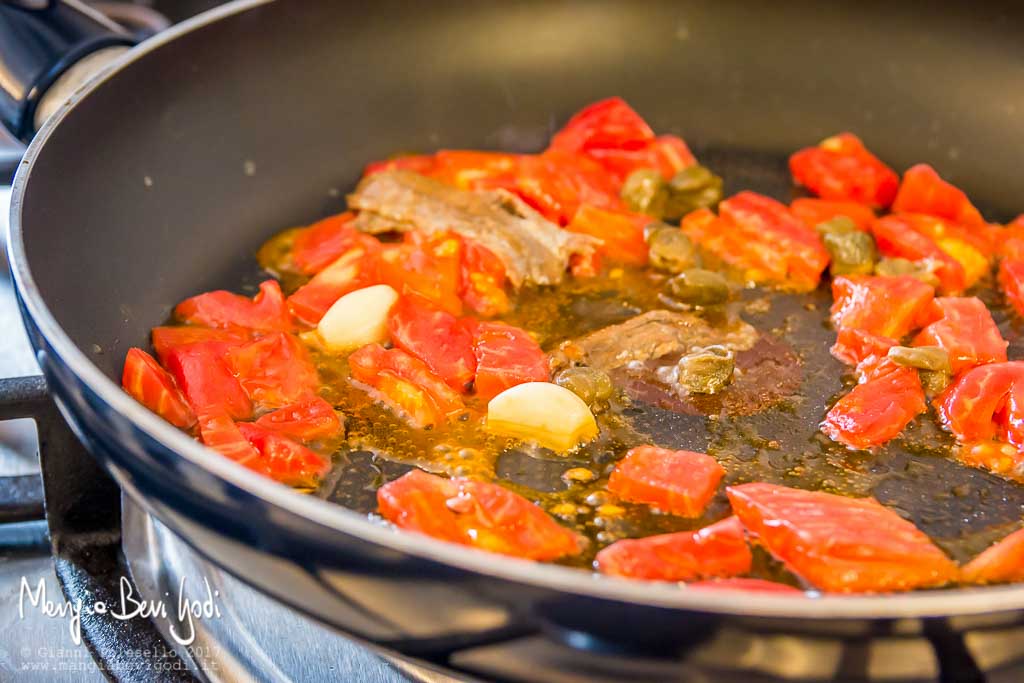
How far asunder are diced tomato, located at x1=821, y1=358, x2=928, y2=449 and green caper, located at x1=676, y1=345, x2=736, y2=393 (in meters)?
0.19

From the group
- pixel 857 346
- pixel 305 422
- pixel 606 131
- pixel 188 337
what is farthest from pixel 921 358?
pixel 188 337

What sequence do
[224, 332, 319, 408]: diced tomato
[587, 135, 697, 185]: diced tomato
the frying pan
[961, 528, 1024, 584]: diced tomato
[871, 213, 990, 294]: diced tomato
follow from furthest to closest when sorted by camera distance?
[587, 135, 697, 185]: diced tomato < [871, 213, 990, 294]: diced tomato < [224, 332, 319, 408]: diced tomato < [961, 528, 1024, 584]: diced tomato < the frying pan

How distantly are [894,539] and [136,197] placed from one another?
4.92 feet

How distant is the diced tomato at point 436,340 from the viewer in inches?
75.0

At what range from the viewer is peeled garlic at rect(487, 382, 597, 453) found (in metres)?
1.75

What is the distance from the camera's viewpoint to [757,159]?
262 cm

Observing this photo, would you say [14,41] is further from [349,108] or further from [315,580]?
[315,580]

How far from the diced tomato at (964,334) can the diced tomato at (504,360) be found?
2.43 feet

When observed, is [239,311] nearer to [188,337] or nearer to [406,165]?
[188,337]

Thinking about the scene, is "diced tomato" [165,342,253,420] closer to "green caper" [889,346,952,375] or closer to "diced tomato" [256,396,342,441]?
"diced tomato" [256,396,342,441]

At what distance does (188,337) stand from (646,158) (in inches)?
45.6

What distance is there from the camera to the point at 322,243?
87.9 inches

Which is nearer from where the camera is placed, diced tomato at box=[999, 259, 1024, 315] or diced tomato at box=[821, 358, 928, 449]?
diced tomato at box=[821, 358, 928, 449]

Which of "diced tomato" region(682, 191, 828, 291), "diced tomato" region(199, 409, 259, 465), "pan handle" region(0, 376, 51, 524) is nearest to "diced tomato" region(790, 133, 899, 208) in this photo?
"diced tomato" region(682, 191, 828, 291)
